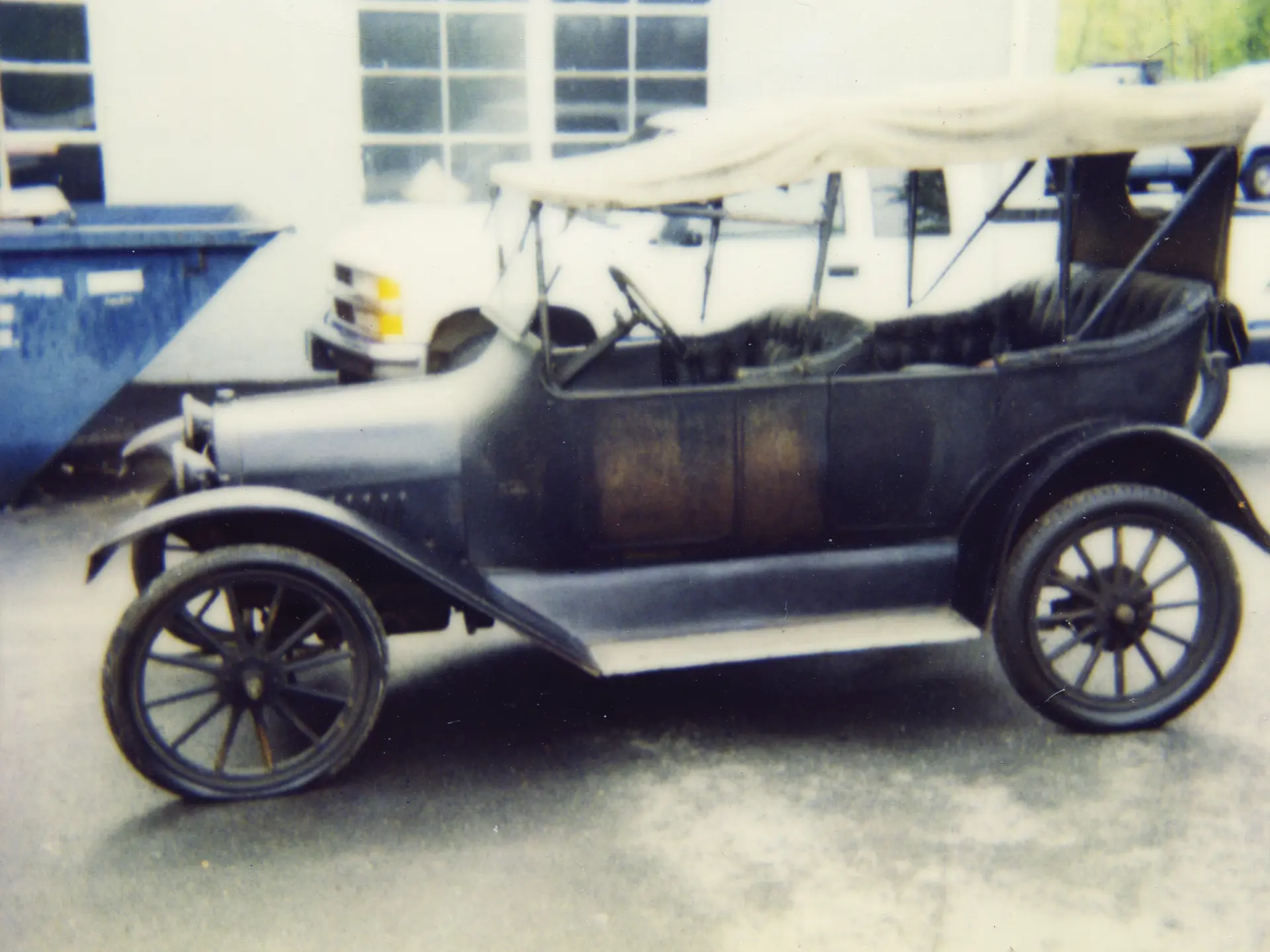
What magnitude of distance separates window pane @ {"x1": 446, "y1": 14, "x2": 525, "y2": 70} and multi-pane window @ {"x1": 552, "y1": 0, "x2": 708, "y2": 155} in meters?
0.28

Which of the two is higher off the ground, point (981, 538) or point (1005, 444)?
point (1005, 444)

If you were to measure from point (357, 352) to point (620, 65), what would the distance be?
12.3 ft

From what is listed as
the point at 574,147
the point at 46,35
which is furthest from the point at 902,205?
the point at 46,35

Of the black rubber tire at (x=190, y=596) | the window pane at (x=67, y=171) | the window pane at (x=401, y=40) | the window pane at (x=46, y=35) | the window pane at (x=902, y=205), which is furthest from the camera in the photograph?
the window pane at (x=401, y=40)

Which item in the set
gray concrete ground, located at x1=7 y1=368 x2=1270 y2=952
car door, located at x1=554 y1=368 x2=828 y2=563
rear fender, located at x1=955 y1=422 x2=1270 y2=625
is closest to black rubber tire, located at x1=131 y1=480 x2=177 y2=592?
gray concrete ground, located at x1=7 y1=368 x2=1270 y2=952

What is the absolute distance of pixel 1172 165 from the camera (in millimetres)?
9758

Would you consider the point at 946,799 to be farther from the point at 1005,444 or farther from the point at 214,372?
the point at 214,372

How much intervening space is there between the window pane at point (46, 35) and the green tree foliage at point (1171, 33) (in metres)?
19.0

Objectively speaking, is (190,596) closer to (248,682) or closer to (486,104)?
(248,682)

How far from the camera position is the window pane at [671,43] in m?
9.45

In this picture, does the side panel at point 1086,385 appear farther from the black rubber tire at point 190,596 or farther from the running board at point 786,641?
the black rubber tire at point 190,596

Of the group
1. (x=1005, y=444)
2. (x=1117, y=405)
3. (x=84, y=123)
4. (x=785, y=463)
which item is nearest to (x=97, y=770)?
(x=785, y=463)

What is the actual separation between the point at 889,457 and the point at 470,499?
3.98 ft

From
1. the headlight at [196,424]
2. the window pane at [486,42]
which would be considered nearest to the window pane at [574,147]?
the window pane at [486,42]
